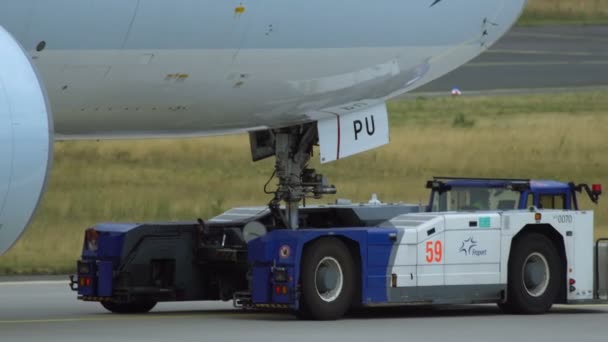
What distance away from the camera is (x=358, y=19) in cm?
2009

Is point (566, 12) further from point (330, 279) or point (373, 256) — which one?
point (330, 279)

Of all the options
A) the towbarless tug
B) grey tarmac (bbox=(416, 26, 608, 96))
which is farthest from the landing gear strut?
grey tarmac (bbox=(416, 26, 608, 96))

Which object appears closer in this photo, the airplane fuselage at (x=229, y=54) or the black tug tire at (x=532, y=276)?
the airplane fuselage at (x=229, y=54)

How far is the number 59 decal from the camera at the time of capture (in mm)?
20319

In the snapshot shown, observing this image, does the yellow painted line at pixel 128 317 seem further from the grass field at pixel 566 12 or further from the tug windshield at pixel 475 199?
the grass field at pixel 566 12

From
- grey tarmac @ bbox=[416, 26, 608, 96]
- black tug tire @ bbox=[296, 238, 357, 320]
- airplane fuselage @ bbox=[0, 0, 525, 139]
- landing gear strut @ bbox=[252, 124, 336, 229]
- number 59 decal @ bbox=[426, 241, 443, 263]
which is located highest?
grey tarmac @ bbox=[416, 26, 608, 96]

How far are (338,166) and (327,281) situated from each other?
20.7 m

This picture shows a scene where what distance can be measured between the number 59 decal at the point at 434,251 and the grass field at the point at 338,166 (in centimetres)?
1013

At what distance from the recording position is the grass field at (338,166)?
3378 cm

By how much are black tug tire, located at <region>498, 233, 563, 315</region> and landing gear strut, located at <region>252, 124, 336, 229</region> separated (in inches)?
95.3

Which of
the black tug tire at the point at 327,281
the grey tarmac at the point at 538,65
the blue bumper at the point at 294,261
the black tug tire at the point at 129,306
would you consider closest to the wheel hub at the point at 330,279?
the black tug tire at the point at 327,281

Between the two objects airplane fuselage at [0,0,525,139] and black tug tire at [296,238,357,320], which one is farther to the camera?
black tug tire at [296,238,357,320]

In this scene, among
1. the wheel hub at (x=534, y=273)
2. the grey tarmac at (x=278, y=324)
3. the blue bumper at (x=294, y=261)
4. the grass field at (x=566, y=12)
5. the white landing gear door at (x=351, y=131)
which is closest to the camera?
the grey tarmac at (x=278, y=324)

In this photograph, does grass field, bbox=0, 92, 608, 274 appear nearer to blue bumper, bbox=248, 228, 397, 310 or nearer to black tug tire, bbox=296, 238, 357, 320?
blue bumper, bbox=248, 228, 397, 310
